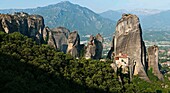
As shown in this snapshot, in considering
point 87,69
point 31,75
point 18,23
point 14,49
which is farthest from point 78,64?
point 18,23

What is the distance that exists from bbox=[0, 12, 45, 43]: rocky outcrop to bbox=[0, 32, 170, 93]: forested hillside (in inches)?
458

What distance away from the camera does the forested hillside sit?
3139 centimetres

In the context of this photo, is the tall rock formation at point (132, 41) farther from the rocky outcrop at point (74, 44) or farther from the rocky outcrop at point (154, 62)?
the rocky outcrop at point (74, 44)

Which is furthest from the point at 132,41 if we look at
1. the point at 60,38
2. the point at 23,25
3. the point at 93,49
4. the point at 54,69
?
the point at 60,38

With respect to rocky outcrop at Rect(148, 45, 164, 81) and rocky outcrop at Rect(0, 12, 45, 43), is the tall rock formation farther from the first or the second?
rocky outcrop at Rect(0, 12, 45, 43)

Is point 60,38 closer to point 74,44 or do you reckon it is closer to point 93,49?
point 74,44

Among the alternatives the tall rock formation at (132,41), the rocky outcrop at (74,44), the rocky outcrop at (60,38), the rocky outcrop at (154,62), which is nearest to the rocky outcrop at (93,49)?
the rocky outcrop at (74,44)

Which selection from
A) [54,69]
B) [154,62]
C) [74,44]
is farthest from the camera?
[74,44]

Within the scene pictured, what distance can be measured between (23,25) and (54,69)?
23927 mm

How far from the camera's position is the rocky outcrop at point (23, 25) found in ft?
170

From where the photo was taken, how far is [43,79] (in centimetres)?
3228

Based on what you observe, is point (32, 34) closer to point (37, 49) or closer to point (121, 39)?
point (121, 39)

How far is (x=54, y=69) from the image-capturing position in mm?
36812

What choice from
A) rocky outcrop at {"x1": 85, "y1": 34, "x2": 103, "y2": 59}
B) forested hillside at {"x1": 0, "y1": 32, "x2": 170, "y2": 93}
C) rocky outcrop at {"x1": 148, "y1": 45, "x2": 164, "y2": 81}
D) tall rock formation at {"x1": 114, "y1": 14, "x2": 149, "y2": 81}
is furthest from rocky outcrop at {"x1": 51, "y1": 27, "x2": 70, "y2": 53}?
forested hillside at {"x1": 0, "y1": 32, "x2": 170, "y2": 93}
